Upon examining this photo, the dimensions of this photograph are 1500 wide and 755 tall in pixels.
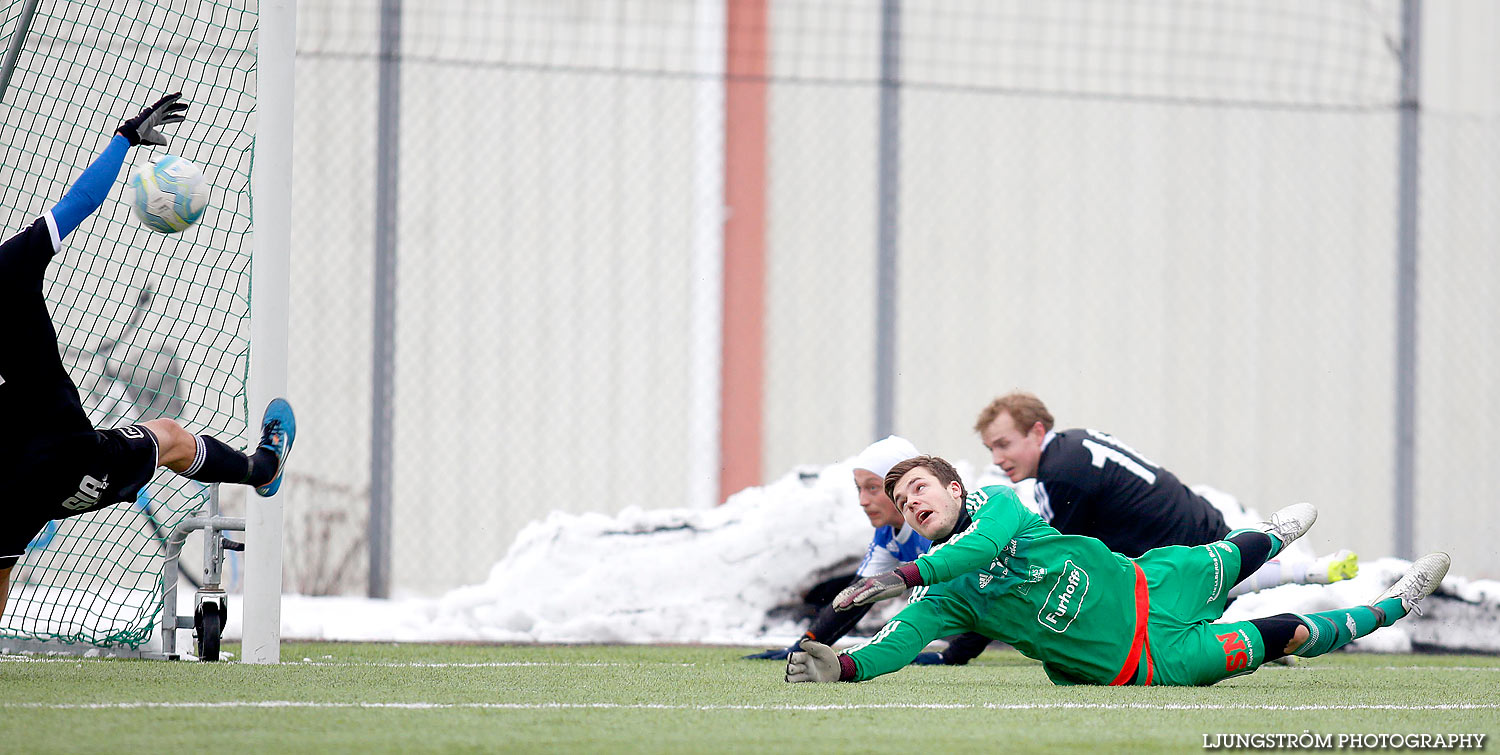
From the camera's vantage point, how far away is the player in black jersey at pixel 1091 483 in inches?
215

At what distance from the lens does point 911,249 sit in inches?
341

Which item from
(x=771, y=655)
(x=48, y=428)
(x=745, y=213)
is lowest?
(x=771, y=655)

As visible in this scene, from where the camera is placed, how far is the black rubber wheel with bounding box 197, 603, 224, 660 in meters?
4.82

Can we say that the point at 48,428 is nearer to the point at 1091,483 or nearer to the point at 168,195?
the point at 168,195

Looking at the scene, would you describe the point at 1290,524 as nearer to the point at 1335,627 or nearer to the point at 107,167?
the point at 1335,627

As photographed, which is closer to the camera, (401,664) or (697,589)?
(401,664)

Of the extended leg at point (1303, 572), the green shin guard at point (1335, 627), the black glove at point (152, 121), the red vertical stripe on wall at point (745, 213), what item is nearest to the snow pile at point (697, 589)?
the extended leg at point (1303, 572)

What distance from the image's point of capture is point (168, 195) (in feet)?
14.6

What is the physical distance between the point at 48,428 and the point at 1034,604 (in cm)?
266

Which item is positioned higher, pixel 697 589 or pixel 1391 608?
pixel 1391 608

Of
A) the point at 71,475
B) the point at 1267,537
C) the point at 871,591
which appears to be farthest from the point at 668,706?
the point at 1267,537

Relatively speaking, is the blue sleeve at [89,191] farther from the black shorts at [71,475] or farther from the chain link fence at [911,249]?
the chain link fence at [911,249]

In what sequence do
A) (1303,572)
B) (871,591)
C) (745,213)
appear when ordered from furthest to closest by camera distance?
(745,213), (1303,572), (871,591)

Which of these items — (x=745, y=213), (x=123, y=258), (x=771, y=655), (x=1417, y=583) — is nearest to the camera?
(x=1417, y=583)
